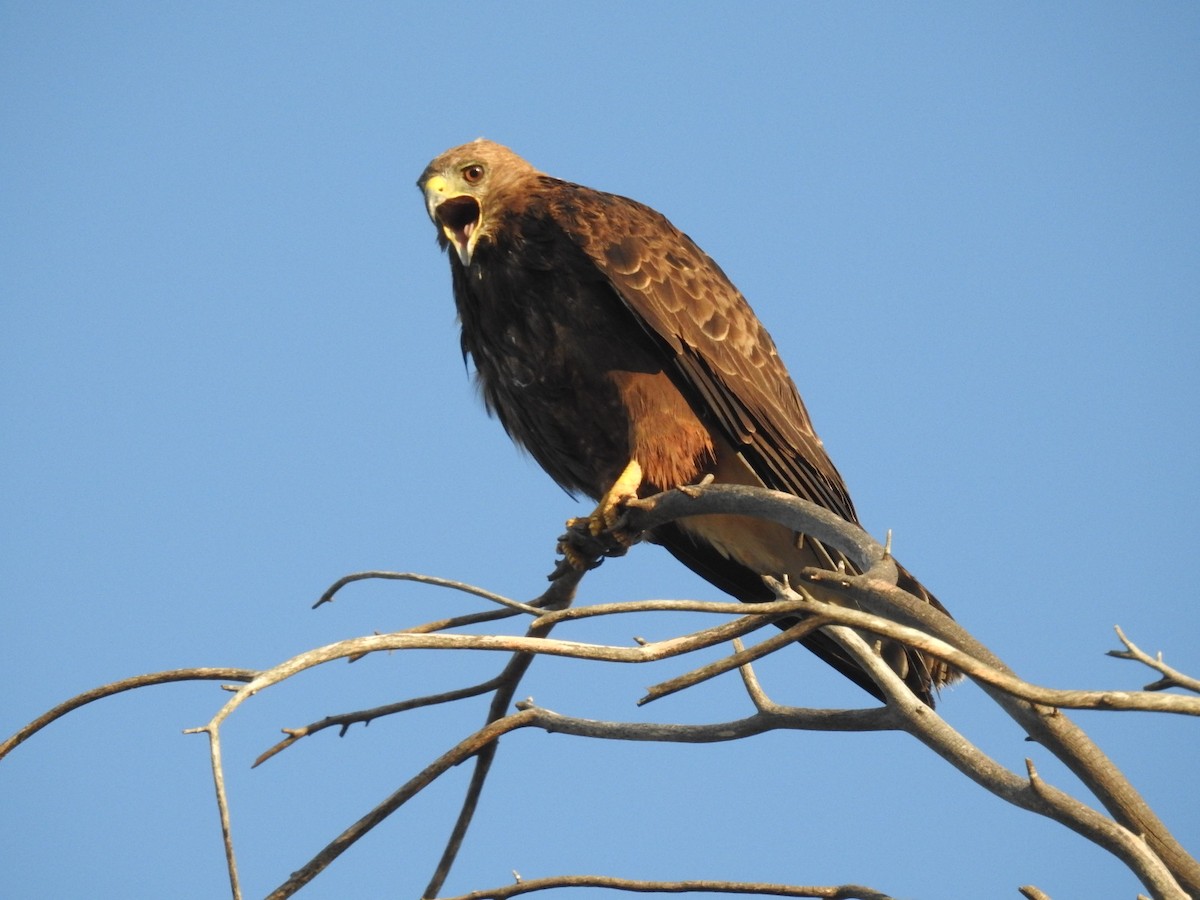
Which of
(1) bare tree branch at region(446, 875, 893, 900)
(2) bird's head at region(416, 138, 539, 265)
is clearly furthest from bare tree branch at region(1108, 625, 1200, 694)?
(2) bird's head at region(416, 138, 539, 265)

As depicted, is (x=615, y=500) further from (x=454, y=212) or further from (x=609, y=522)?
(x=454, y=212)

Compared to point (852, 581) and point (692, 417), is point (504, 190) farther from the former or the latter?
point (852, 581)

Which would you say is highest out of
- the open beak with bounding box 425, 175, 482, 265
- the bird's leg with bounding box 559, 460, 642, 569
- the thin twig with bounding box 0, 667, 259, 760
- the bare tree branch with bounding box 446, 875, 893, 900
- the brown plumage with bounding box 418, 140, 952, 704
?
the open beak with bounding box 425, 175, 482, 265

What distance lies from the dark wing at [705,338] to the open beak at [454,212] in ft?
1.15

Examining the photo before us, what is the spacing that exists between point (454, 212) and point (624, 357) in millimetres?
1000

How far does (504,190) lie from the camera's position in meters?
5.57

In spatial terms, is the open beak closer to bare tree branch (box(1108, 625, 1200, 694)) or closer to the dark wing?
the dark wing

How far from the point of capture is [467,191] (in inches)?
218

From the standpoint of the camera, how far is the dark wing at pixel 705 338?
514 cm

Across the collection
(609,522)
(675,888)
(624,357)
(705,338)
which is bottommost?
(675,888)

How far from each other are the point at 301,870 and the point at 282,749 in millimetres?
301

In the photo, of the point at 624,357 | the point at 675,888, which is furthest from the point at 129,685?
the point at 624,357

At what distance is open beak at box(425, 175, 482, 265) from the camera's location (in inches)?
214

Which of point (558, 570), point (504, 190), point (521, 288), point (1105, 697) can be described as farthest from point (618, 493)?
point (1105, 697)
